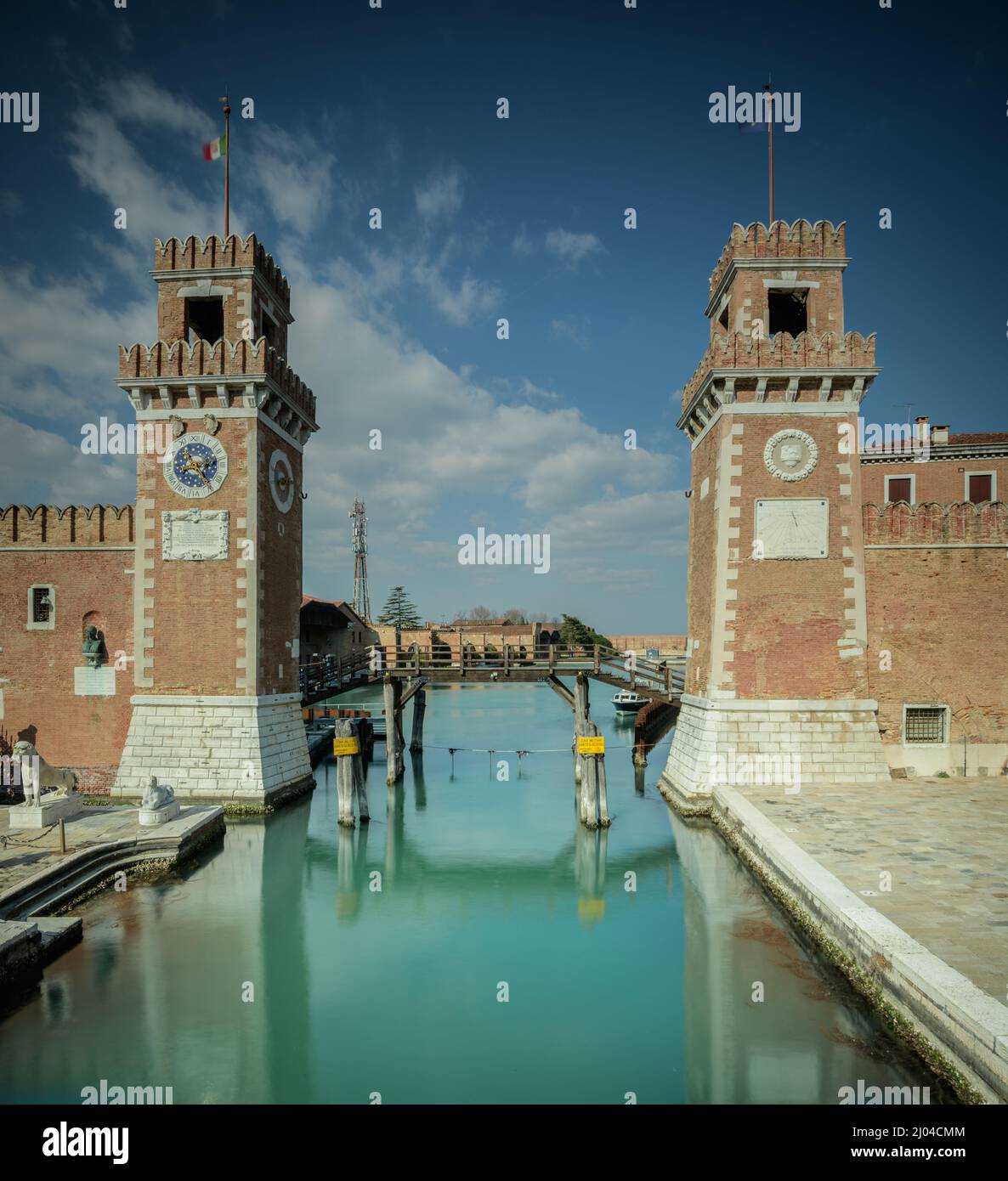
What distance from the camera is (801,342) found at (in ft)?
63.9

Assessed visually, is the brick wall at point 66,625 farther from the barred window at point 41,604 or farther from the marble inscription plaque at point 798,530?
the marble inscription plaque at point 798,530

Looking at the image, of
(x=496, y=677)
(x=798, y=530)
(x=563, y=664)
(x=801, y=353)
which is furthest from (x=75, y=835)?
(x=801, y=353)

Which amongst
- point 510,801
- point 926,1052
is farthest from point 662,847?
point 926,1052

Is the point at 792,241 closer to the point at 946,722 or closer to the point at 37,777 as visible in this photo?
the point at 946,722

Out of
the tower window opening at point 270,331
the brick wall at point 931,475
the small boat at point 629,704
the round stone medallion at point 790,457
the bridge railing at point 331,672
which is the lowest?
the small boat at point 629,704

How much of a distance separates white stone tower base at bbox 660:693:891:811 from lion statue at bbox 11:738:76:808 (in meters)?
15.7

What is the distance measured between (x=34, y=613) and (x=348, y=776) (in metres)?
11.5

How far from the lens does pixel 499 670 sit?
24.4 meters

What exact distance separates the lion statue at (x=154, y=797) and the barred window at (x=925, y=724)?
19726mm

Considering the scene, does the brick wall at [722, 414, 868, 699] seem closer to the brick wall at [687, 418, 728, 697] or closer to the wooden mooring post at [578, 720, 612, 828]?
the brick wall at [687, 418, 728, 697]

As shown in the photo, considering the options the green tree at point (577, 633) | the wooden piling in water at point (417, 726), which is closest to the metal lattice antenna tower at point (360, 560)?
the green tree at point (577, 633)

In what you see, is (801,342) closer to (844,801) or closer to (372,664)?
(844,801)

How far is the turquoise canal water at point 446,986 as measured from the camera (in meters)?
8.64

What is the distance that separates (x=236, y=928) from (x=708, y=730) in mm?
12553
